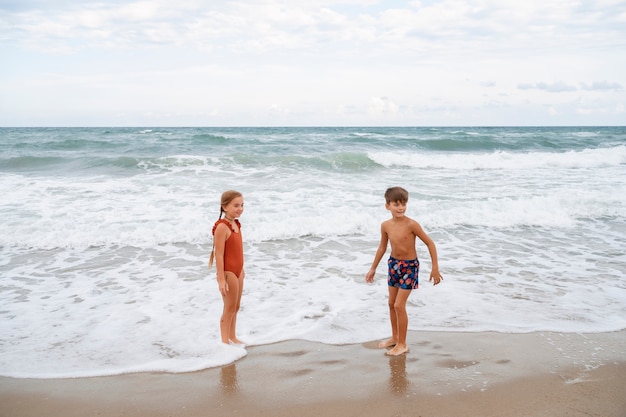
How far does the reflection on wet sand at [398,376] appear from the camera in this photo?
3.64m

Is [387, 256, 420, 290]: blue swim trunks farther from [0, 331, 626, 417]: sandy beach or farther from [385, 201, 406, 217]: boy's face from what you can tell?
[0, 331, 626, 417]: sandy beach

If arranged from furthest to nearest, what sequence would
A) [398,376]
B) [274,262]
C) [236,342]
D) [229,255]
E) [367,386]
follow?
[274,262]
[236,342]
[229,255]
[398,376]
[367,386]

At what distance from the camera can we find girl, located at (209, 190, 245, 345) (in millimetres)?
4160

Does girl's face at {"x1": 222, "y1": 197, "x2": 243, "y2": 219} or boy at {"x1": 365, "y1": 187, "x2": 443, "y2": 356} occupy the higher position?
girl's face at {"x1": 222, "y1": 197, "x2": 243, "y2": 219}

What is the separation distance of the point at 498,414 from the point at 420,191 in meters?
10.4

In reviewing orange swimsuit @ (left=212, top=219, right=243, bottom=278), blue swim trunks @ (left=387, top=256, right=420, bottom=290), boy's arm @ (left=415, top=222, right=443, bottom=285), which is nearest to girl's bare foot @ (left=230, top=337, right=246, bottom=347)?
orange swimsuit @ (left=212, top=219, right=243, bottom=278)

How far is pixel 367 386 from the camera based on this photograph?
3688 mm

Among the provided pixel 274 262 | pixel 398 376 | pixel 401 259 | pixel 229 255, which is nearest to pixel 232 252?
pixel 229 255

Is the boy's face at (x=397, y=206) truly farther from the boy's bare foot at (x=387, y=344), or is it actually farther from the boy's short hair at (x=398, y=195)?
the boy's bare foot at (x=387, y=344)

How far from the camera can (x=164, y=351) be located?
4.42 meters

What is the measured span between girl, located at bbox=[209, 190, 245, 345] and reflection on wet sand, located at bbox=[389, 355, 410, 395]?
143 cm

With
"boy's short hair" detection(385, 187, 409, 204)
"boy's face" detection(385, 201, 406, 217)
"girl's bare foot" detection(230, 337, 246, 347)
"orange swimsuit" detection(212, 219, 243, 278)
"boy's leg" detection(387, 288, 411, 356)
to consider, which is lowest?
"girl's bare foot" detection(230, 337, 246, 347)

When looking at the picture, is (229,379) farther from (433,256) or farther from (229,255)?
(433,256)

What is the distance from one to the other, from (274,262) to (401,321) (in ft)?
11.0
